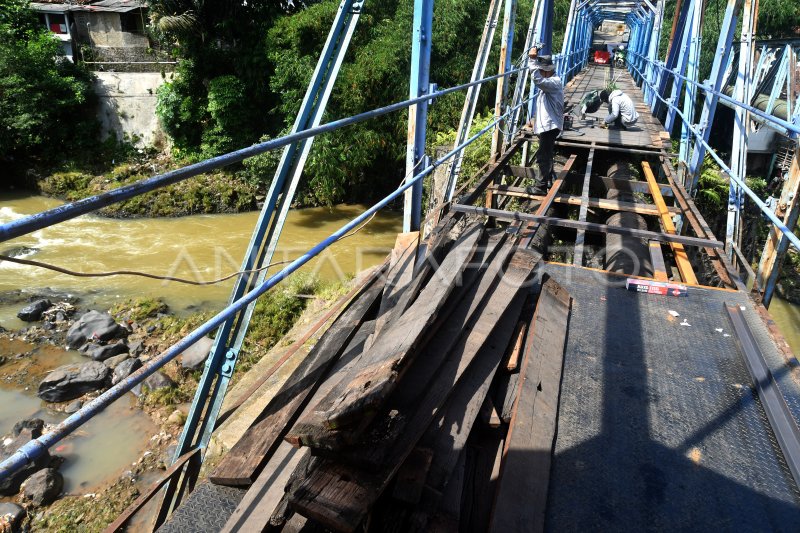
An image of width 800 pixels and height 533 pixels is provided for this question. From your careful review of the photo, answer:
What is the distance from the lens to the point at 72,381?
363 inches

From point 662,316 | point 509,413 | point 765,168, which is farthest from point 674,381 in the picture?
point 765,168

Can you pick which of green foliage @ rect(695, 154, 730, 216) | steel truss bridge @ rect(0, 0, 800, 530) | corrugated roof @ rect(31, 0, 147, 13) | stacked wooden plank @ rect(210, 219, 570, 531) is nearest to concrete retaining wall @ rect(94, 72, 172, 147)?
corrugated roof @ rect(31, 0, 147, 13)

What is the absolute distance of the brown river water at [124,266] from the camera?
8.26 meters

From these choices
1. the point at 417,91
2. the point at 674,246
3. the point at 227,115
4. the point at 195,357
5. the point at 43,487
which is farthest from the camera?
the point at 227,115

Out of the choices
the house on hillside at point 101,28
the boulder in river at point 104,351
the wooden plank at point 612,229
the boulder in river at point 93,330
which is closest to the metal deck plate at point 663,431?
the wooden plank at point 612,229

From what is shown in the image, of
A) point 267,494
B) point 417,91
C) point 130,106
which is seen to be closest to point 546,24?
point 417,91

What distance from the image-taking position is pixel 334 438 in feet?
5.94

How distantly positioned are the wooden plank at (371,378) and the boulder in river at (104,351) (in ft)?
30.6

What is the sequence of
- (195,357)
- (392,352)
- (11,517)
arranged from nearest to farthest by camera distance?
(392,352)
(11,517)
(195,357)

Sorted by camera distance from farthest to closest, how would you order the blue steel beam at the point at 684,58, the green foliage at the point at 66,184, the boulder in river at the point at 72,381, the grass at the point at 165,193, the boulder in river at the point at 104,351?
the green foliage at the point at 66,184, the grass at the point at 165,193, the boulder in river at the point at 104,351, the boulder in river at the point at 72,381, the blue steel beam at the point at 684,58

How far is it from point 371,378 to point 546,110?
5713mm

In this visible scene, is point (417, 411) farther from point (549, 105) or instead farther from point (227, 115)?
point (227, 115)

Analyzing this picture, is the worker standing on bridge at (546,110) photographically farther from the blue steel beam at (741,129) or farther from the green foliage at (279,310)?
the green foliage at (279,310)

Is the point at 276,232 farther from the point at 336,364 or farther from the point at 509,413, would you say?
the point at 509,413
